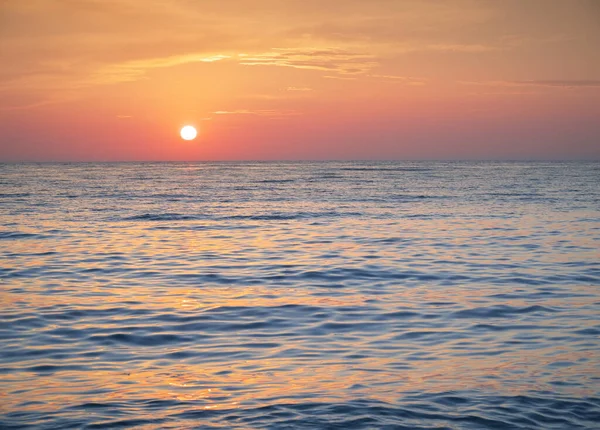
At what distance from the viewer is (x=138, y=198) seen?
51906 millimetres

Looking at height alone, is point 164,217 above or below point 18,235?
below

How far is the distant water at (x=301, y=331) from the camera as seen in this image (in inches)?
305

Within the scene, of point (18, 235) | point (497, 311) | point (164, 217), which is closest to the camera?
point (497, 311)

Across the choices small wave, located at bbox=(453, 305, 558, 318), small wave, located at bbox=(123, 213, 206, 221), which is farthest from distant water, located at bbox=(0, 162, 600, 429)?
small wave, located at bbox=(123, 213, 206, 221)

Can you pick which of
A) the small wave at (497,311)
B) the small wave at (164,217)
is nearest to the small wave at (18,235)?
the small wave at (164,217)

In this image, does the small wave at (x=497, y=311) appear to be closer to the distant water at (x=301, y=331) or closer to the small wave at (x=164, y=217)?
the distant water at (x=301, y=331)

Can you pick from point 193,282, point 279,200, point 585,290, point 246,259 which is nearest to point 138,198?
point 279,200

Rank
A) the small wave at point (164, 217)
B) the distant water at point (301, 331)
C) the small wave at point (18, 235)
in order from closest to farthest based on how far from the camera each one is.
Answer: the distant water at point (301, 331)
the small wave at point (18, 235)
the small wave at point (164, 217)

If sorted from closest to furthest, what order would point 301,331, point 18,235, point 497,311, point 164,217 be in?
point 301,331
point 497,311
point 18,235
point 164,217

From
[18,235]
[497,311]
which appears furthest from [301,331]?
[18,235]

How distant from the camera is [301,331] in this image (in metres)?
11.7

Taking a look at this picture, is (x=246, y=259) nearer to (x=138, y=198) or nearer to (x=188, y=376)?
(x=188, y=376)

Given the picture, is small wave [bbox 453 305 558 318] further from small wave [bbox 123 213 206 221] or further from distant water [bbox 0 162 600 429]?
small wave [bbox 123 213 206 221]

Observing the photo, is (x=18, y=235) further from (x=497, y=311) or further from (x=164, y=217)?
(x=497, y=311)
